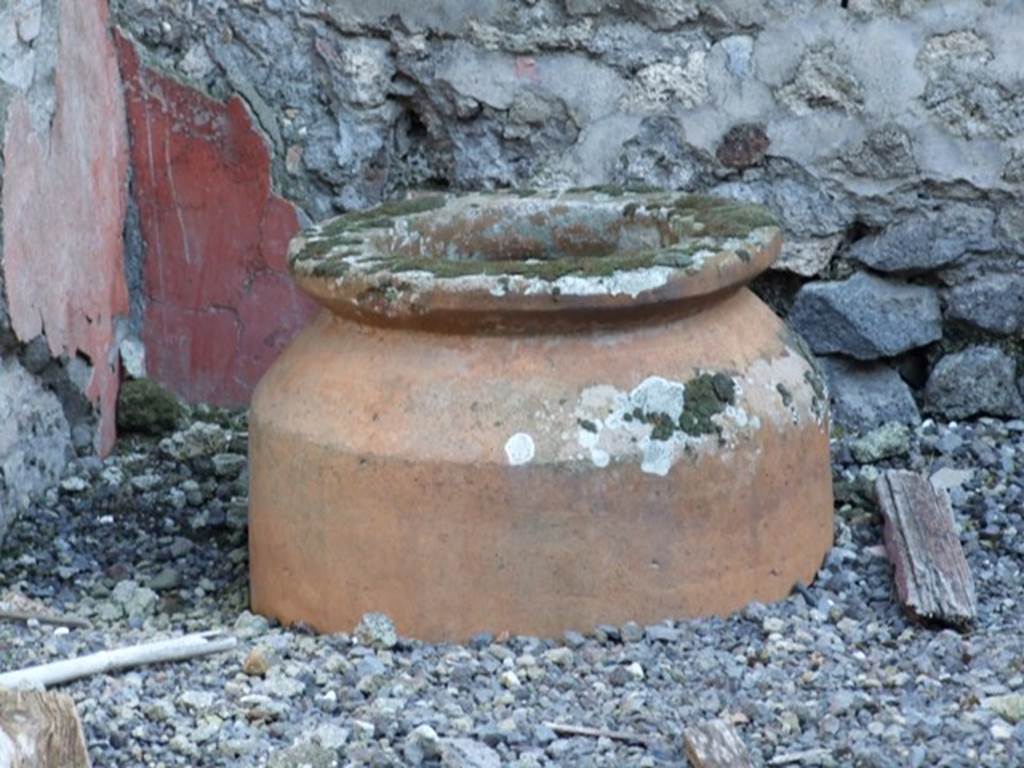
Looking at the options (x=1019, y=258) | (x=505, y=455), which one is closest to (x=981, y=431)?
(x=1019, y=258)

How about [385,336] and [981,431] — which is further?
[981,431]

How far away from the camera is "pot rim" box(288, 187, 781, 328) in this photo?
331 centimetres

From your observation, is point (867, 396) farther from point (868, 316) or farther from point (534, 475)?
point (534, 475)

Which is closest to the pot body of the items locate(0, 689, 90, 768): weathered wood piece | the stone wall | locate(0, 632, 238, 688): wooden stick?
locate(0, 632, 238, 688): wooden stick

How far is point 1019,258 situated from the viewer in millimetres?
4469

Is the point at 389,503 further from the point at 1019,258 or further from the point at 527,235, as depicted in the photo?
the point at 1019,258

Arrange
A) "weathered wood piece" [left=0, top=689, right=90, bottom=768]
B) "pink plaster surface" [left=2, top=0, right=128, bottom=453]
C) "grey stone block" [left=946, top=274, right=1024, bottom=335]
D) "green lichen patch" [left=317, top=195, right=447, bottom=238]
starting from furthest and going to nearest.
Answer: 1. "grey stone block" [left=946, top=274, right=1024, bottom=335]
2. "pink plaster surface" [left=2, top=0, right=128, bottom=453]
3. "green lichen patch" [left=317, top=195, right=447, bottom=238]
4. "weathered wood piece" [left=0, top=689, right=90, bottom=768]

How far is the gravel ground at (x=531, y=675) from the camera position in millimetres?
2996

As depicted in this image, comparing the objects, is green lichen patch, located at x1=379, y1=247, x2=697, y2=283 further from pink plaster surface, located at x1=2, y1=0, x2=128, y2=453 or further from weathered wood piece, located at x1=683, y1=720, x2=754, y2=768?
pink plaster surface, located at x1=2, y1=0, x2=128, y2=453

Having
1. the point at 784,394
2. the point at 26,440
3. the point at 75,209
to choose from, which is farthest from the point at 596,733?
the point at 75,209

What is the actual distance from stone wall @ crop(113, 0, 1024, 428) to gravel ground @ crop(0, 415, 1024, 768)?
0.57m

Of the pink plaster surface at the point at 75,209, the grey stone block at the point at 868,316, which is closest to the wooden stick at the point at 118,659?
the pink plaster surface at the point at 75,209

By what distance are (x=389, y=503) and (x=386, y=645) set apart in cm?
23

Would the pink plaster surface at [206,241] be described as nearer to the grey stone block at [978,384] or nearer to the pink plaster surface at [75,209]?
the pink plaster surface at [75,209]
